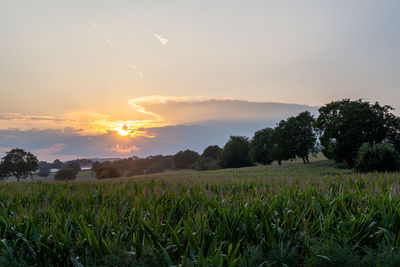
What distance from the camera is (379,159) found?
30.0m

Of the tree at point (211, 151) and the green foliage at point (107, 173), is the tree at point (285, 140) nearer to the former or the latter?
the green foliage at point (107, 173)

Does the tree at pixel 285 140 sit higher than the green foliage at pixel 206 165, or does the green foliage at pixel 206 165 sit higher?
the tree at pixel 285 140

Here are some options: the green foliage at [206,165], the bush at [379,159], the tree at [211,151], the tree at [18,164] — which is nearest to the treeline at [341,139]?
the bush at [379,159]

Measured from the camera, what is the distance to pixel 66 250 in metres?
4.71

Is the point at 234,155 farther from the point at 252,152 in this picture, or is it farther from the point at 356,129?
the point at 356,129

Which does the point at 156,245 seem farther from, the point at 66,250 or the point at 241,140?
the point at 241,140

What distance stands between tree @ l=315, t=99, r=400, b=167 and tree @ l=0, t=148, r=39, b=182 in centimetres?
6502

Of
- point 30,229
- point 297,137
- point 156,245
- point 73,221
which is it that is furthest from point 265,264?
point 297,137

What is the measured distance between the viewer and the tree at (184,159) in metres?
120

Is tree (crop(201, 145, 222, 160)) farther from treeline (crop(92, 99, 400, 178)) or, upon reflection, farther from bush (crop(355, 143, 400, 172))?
bush (crop(355, 143, 400, 172))

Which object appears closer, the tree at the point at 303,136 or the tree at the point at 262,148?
the tree at the point at 303,136

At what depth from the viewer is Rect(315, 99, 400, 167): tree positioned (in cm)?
4428

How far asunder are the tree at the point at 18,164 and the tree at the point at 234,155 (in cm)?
5520

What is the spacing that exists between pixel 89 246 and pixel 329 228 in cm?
428
